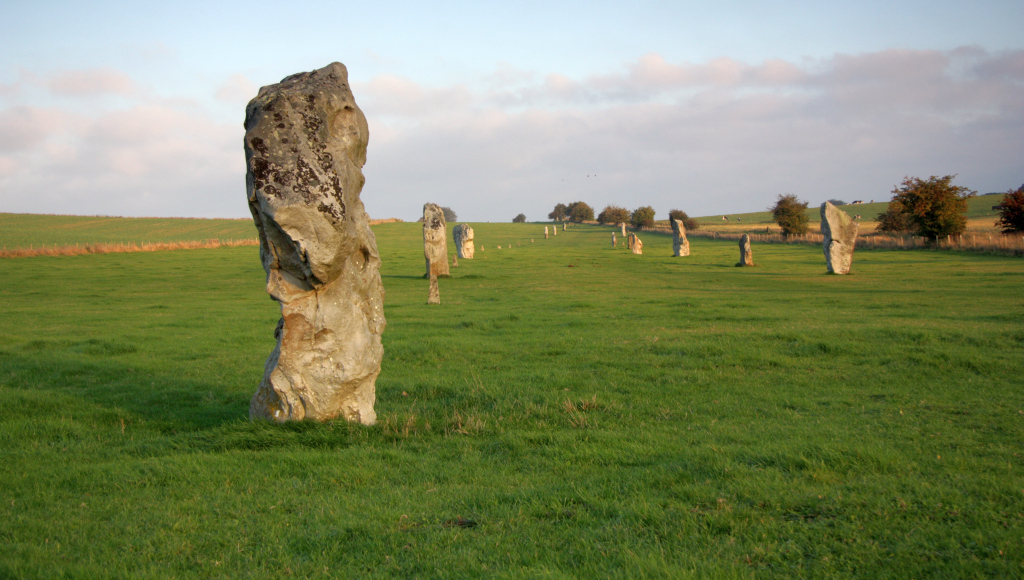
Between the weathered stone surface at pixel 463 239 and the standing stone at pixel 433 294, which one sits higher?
the weathered stone surface at pixel 463 239

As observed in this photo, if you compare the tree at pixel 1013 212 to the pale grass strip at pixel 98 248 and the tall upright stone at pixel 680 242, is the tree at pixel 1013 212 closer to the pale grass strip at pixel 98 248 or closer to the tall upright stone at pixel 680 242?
the tall upright stone at pixel 680 242

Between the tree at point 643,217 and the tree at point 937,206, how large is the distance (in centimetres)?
5011

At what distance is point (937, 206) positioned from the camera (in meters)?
45.2

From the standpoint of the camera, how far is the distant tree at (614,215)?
109750 millimetres

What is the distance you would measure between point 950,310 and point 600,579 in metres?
18.3

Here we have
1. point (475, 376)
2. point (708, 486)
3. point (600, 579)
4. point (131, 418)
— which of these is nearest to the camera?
point (600, 579)

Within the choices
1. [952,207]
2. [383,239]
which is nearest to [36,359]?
[952,207]

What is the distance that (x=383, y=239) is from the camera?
75.8m

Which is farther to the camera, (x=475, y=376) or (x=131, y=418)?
(x=475, y=376)

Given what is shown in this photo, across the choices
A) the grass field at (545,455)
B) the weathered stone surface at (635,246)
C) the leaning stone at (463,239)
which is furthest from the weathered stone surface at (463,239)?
the grass field at (545,455)

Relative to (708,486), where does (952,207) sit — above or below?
above

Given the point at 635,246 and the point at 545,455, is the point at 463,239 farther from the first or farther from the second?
the point at 545,455

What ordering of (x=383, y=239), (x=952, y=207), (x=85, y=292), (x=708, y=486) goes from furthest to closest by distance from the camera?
(x=383, y=239), (x=952, y=207), (x=85, y=292), (x=708, y=486)

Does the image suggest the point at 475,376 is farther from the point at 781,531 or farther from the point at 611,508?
the point at 781,531
